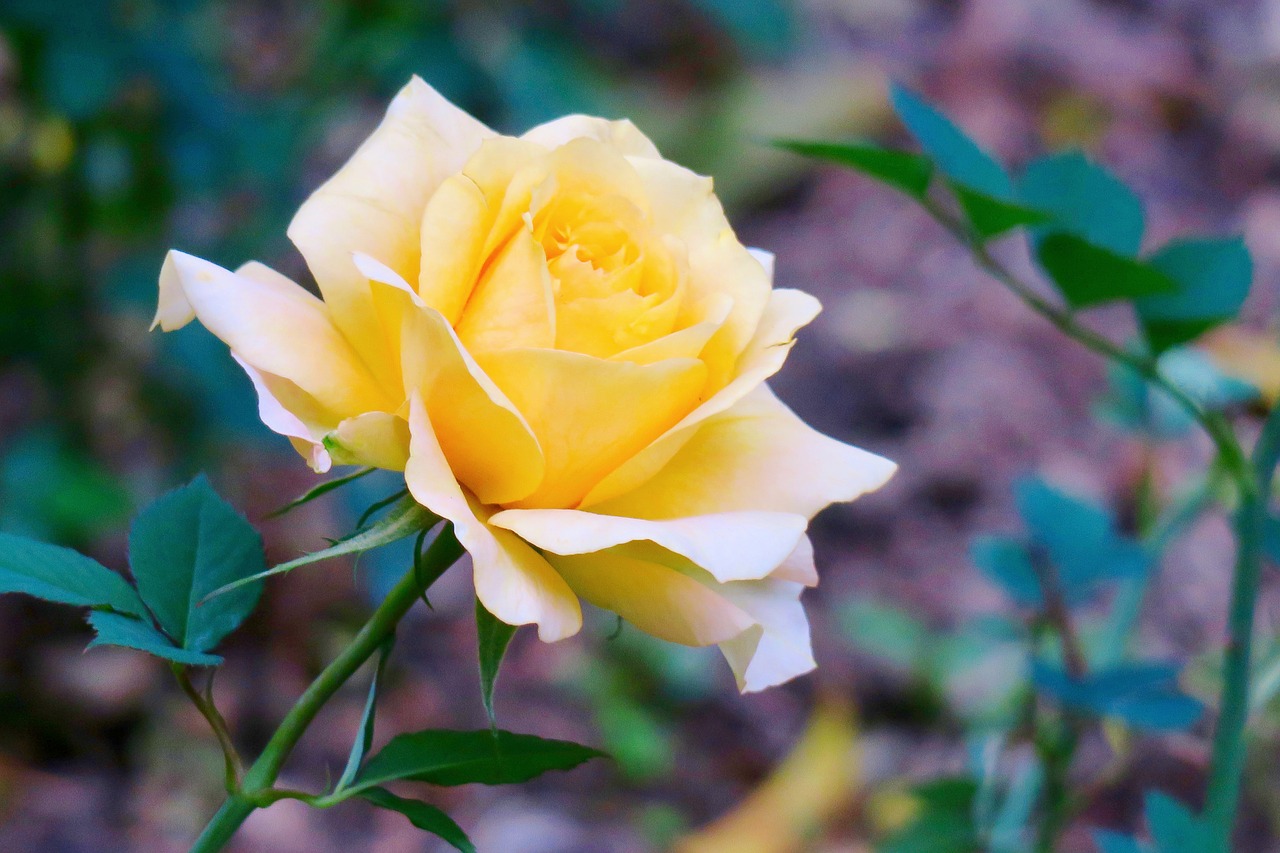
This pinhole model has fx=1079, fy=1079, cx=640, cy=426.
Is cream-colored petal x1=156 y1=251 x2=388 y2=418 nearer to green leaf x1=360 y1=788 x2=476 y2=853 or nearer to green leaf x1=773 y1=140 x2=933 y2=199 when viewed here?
green leaf x1=360 y1=788 x2=476 y2=853

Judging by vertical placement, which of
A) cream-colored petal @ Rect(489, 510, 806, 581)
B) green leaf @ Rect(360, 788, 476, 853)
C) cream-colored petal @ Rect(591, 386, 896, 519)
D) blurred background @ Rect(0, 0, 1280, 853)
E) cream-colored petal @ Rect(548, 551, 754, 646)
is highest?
cream-colored petal @ Rect(489, 510, 806, 581)

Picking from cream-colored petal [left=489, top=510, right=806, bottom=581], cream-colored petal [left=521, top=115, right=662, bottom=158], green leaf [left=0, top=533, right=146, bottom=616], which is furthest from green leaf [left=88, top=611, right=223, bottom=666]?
cream-colored petal [left=521, top=115, right=662, bottom=158]

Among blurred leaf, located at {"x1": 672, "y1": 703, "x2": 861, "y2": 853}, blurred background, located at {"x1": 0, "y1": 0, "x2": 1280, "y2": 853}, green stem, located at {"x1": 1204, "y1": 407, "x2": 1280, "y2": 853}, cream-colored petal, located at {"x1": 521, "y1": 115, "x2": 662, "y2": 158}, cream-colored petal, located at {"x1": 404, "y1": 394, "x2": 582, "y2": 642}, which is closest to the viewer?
cream-colored petal, located at {"x1": 404, "y1": 394, "x2": 582, "y2": 642}

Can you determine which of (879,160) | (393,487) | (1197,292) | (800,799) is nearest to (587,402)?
(879,160)

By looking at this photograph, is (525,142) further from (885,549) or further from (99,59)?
(885,549)

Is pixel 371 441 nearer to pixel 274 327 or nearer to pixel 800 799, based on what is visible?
pixel 274 327

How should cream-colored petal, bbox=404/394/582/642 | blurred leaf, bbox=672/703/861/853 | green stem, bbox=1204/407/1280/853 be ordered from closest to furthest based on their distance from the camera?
cream-colored petal, bbox=404/394/582/642
green stem, bbox=1204/407/1280/853
blurred leaf, bbox=672/703/861/853
